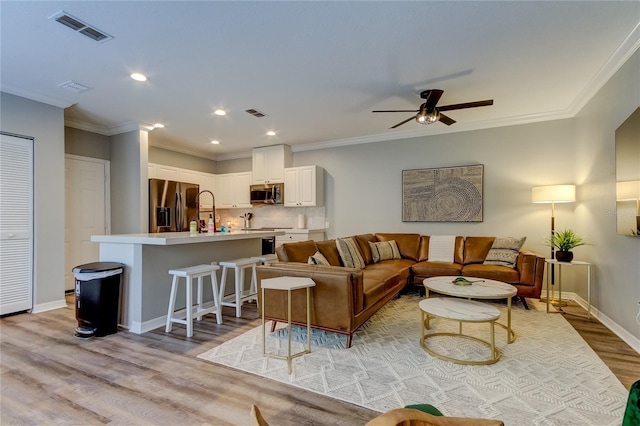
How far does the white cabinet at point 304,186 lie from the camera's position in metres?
6.04

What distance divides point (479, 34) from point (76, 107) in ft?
16.9

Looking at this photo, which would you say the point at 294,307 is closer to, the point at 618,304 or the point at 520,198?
the point at 618,304

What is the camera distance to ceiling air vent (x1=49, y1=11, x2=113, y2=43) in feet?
7.79

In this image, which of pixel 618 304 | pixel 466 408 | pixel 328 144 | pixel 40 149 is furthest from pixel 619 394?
pixel 40 149

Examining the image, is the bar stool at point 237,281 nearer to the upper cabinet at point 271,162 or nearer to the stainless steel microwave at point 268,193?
the stainless steel microwave at point 268,193

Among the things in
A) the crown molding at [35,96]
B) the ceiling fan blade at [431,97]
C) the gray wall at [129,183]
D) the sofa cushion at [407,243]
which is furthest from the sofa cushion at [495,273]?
the crown molding at [35,96]

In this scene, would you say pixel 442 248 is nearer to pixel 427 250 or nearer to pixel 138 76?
pixel 427 250

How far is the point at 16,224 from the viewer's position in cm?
378

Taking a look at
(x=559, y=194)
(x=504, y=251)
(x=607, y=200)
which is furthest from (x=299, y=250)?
(x=559, y=194)

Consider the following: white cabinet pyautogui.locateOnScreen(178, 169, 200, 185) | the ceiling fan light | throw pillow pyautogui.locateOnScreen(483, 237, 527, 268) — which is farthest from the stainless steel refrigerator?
throw pillow pyautogui.locateOnScreen(483, 237, 527, 268)

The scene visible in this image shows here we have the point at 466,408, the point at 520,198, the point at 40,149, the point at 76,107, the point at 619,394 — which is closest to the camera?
the point at 466,408

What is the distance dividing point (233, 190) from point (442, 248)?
4.61m

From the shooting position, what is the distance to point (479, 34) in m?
2.60

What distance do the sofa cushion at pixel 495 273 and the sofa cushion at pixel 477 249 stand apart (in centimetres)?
40
